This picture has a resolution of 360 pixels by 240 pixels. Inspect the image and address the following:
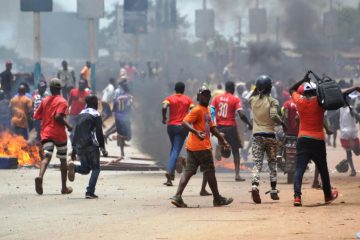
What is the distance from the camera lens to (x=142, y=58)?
64.1 metres

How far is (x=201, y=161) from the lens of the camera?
15305 mm

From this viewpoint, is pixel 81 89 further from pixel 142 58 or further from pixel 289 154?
pixel 142 58

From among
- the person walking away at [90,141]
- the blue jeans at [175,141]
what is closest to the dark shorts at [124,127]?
the blue jeans at [175,141]

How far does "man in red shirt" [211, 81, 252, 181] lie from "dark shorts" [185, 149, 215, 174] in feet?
14.6

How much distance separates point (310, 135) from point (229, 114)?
5.04m

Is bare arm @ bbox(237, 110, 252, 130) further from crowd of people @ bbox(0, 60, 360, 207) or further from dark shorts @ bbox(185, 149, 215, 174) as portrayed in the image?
dark shorts @ bbox(185, 149, 215, 174)

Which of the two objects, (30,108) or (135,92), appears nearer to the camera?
(30,108)

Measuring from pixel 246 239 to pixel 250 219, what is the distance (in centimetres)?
185

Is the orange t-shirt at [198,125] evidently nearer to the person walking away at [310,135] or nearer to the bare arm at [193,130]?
the bare arm at [193,130]

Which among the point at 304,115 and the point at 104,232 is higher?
the point at 304,115

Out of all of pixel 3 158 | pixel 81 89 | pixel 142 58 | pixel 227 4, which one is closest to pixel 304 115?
pixel 3 158

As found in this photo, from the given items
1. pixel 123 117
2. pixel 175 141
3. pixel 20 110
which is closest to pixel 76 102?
pixel 123 117

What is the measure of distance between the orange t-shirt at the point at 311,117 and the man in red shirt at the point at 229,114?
470 cm

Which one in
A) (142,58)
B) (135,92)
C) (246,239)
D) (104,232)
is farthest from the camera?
(142,58)
